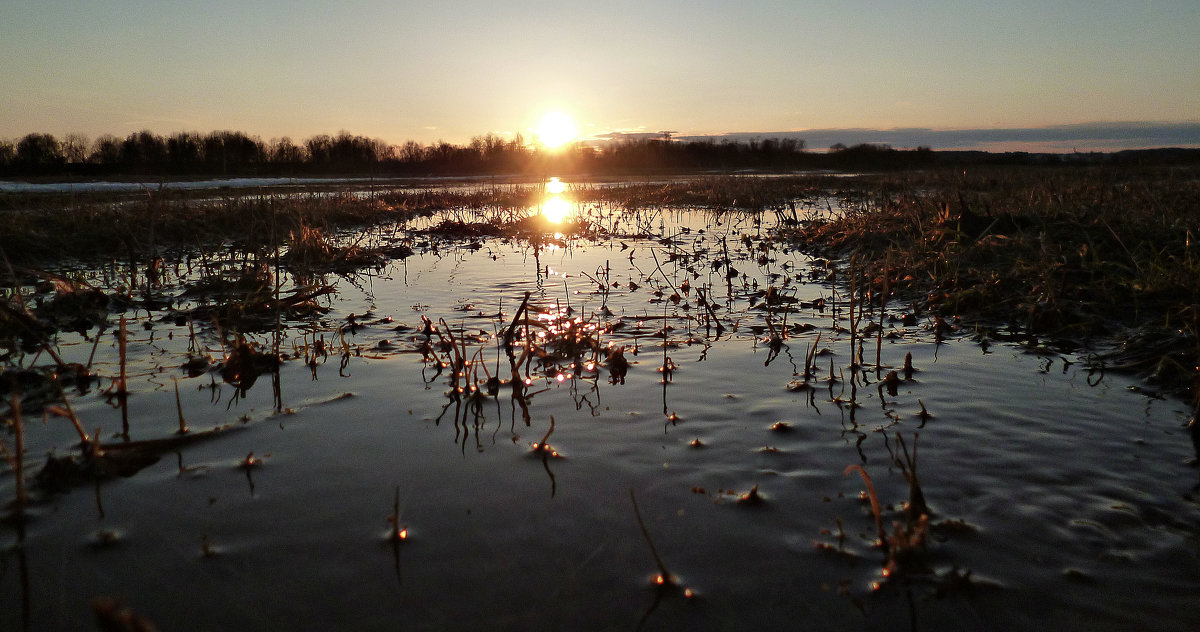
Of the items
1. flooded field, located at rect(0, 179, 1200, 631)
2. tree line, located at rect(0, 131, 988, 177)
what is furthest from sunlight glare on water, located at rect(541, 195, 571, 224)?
tree line, located at rect(0, 131, 988, 177)

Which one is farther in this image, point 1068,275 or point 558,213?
point 558,213

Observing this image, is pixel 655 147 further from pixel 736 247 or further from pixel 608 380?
pixel 608 380

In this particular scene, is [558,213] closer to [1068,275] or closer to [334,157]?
[1068,275]

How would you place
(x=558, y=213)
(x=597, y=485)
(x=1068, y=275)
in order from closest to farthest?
(x=597, y=485)
(x=1068, y=275)
(x=558, y=213)

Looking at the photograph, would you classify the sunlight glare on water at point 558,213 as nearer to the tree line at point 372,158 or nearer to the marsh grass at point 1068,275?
the marsh grass at point 1068,275

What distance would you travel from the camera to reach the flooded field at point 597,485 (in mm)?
2141

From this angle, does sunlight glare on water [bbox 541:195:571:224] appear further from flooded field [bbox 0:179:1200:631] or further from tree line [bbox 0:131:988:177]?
tree line [bbox 0:131:988:177]

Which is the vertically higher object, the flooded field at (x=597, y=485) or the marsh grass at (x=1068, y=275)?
the marsh grass at (x=1068, y=275)

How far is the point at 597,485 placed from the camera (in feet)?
9.57

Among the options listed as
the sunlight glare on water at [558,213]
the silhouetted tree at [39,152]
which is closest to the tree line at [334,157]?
the silhouetted tree at [39,152]

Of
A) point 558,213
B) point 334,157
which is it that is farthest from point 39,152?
point 558,213

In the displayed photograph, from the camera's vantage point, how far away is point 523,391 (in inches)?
165

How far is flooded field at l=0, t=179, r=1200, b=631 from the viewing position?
2.14 meters

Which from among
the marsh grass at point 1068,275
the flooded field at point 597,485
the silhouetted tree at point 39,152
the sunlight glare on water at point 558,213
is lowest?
the flooded field at point 597,485
